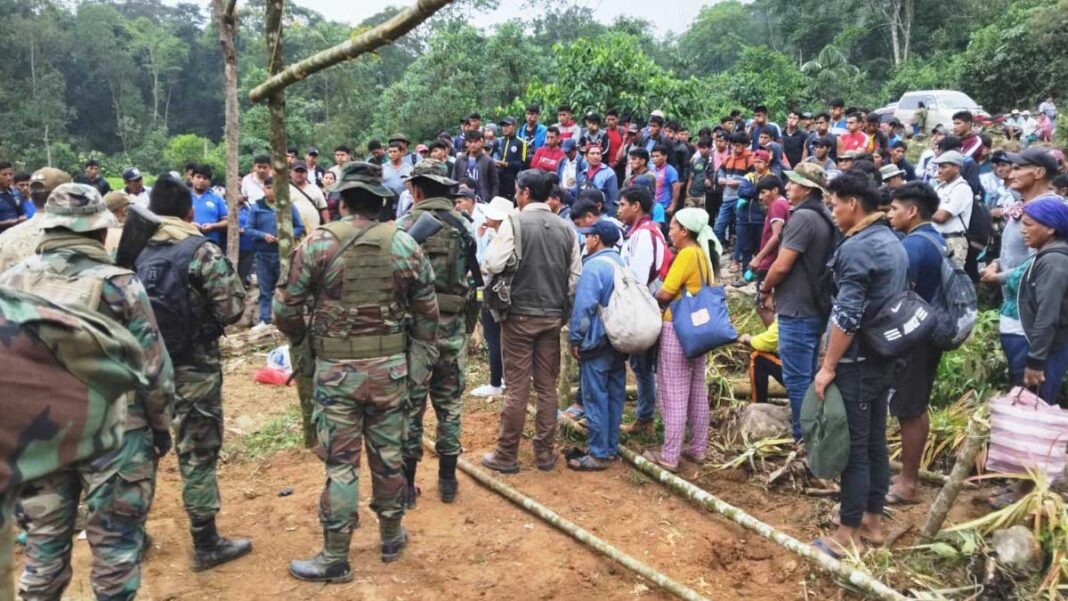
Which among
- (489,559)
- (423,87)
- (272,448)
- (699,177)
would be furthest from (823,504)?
(423,87)

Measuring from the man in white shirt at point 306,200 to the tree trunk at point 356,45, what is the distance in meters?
3.91

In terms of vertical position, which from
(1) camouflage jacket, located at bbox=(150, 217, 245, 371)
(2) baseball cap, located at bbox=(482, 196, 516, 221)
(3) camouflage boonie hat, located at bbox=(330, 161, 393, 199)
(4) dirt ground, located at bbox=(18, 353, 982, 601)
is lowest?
(4) dirt ground, located at bbox=(18, 353, 982, 601)

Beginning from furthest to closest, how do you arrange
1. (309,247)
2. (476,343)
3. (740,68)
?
(740,68)
(476,343)
(309,247)

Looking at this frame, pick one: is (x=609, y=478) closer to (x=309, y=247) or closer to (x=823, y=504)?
(x=823, y=504)

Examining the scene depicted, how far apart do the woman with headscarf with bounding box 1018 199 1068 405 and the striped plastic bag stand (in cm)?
30

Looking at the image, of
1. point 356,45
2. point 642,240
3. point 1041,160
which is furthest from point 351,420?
point 1041,160

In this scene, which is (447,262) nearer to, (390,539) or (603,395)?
(603,395)

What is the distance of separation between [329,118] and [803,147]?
95.5 ft

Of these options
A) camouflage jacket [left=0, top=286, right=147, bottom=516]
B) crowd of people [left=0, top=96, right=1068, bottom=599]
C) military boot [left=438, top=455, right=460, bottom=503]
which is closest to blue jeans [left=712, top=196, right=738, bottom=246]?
crowd of people [left=0, top=96, right=1068, bottom=599]

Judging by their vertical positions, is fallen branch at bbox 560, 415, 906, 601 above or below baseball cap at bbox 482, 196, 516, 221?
below

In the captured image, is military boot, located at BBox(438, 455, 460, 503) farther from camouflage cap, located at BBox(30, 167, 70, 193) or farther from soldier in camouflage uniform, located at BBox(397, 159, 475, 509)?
camouflage cap, located at BBox(30, 167, 70, 193)

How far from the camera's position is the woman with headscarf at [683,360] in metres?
5.32

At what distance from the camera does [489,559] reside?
14.3 feet

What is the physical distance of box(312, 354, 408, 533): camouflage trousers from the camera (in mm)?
3912
